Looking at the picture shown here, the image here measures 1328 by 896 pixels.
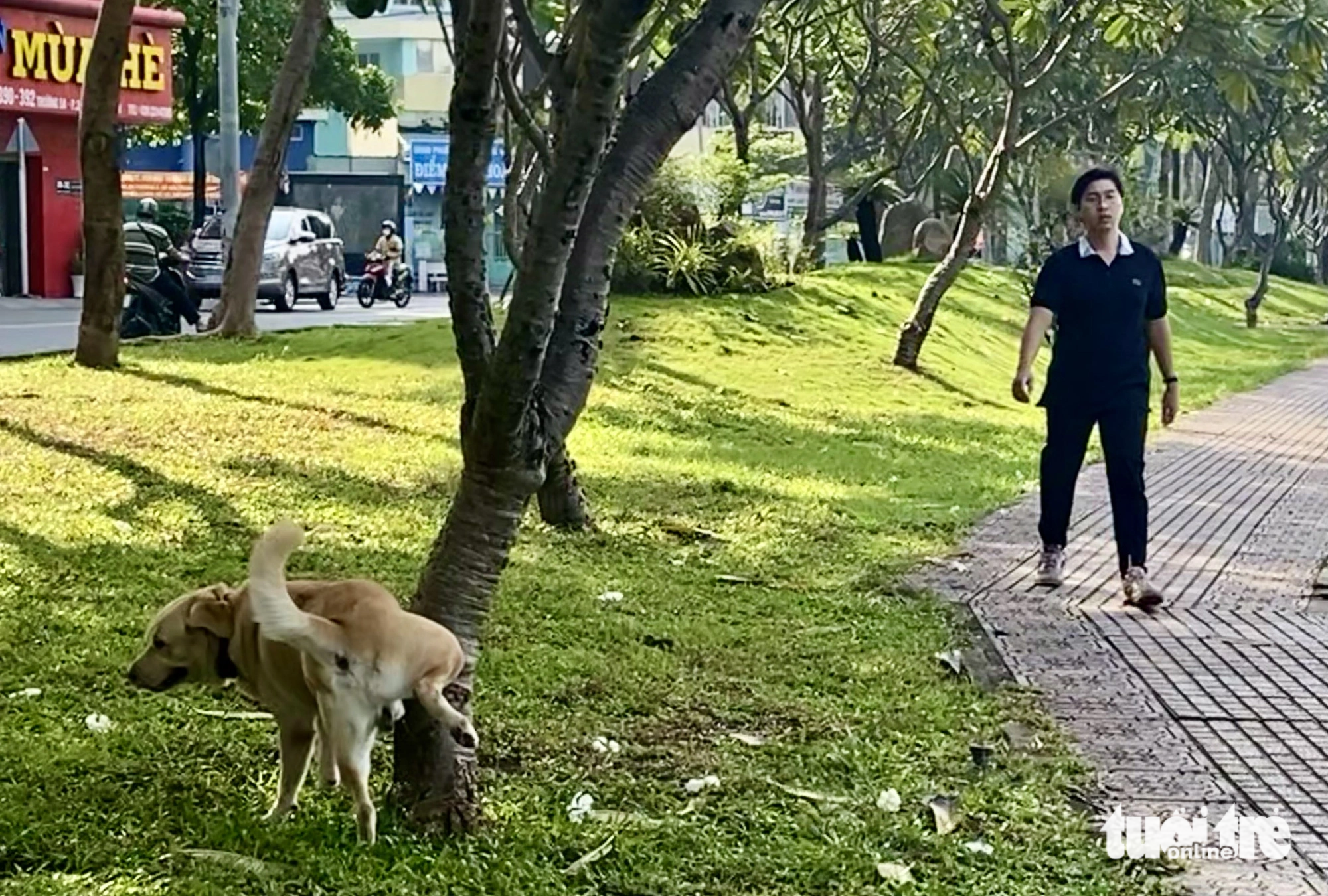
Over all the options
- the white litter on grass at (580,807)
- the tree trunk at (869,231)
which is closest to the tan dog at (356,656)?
the white litter on grass at (580,807)

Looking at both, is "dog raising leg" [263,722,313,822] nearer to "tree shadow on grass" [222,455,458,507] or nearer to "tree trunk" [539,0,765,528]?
"tree trunk" [539,0,765,528]

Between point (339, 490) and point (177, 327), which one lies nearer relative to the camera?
point (339, 490)

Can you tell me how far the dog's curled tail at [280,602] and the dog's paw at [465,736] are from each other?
38 centimetres

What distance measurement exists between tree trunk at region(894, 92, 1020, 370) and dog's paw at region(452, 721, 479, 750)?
44.5ft

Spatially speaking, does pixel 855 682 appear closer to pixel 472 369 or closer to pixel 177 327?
pixel 472 369

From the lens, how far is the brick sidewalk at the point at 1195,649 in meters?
4.99

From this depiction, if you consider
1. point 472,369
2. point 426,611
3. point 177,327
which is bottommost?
point 177,327

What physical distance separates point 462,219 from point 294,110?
11.7 meters

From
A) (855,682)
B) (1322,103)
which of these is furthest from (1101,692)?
(1322,103)

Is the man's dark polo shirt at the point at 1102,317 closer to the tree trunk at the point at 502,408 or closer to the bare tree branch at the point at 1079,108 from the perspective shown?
the tree trunk at the point at 502,408

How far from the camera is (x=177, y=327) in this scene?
1916 cm

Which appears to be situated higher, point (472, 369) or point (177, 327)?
point (472, 369)

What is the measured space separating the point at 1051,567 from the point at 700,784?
3612 millimetres

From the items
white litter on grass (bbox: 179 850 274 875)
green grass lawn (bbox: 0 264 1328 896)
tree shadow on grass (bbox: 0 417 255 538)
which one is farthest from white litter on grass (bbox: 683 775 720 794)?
tree shadow on grass (bbox: 0 417 255 538)
